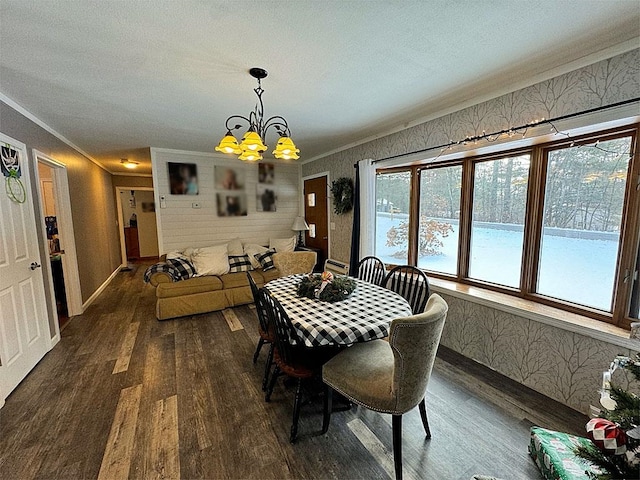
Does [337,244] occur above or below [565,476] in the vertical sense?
above

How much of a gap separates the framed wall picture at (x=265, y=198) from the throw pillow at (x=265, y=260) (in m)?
1.10

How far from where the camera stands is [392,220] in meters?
3.69

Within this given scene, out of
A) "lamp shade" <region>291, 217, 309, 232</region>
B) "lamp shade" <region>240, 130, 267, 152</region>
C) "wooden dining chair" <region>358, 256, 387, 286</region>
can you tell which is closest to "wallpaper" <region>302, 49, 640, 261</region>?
"wooden dining chair" <region>358, 256, 387, 286</region>

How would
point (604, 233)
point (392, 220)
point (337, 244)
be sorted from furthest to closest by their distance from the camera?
point (337, 244) → point (392, 220) → point (604, 233)

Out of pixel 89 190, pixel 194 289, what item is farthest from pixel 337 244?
pixel 89 190

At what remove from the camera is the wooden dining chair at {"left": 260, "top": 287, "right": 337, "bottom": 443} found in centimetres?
173

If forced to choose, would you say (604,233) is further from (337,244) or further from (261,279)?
(261,279)

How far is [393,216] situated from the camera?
367 centimetres

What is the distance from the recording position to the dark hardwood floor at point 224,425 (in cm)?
155

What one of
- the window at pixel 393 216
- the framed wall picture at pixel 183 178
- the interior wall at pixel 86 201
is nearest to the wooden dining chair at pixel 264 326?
the window at pixel 393 216

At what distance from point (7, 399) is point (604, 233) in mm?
4563

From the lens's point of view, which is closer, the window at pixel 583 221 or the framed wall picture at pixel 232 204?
the window at pixel 583 221

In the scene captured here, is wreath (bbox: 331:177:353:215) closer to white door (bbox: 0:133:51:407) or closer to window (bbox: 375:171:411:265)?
window (bbox: 375:171:411:265)

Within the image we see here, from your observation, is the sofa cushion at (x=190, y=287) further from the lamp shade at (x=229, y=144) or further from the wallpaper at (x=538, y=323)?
the wallpaper at (x=538, y=323)
